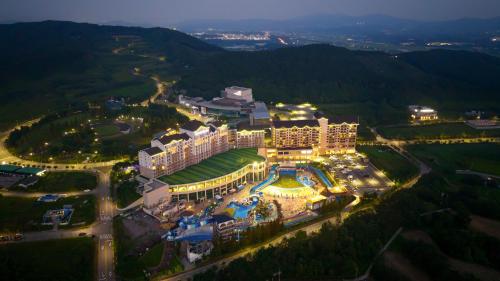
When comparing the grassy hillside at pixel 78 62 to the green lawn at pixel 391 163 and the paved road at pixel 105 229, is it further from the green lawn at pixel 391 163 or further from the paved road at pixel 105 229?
the green lawn at pixel 391 163

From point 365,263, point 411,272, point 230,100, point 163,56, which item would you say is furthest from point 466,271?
point 163,56

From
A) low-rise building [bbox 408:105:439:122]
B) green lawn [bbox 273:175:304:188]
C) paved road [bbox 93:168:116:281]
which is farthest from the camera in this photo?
low-rise building [bbox 408:105:439:122]

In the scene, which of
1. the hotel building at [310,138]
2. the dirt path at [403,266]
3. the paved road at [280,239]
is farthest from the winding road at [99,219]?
the hotel building at [310,138]

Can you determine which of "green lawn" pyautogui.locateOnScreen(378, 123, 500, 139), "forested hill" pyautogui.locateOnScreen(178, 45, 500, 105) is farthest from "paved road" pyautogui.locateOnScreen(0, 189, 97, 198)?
"green lawn" pyautogui.locateOnScreen(378, 123, 500, 139)

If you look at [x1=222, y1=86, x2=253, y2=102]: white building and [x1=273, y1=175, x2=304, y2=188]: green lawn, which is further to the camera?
[x1=222, y1=86, x2=253, y2=102]: white building

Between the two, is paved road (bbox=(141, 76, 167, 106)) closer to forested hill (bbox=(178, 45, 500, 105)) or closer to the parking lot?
forested hill (bbox=(178, 45, 500, 105))

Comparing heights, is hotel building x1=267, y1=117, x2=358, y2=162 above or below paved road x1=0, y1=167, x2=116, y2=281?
above

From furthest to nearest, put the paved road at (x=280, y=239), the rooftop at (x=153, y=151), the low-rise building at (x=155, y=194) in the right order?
the rooftop at (x=153, y=151), the low-rise building at (x=155, y=194), the paved road at (x=280, y=239)
